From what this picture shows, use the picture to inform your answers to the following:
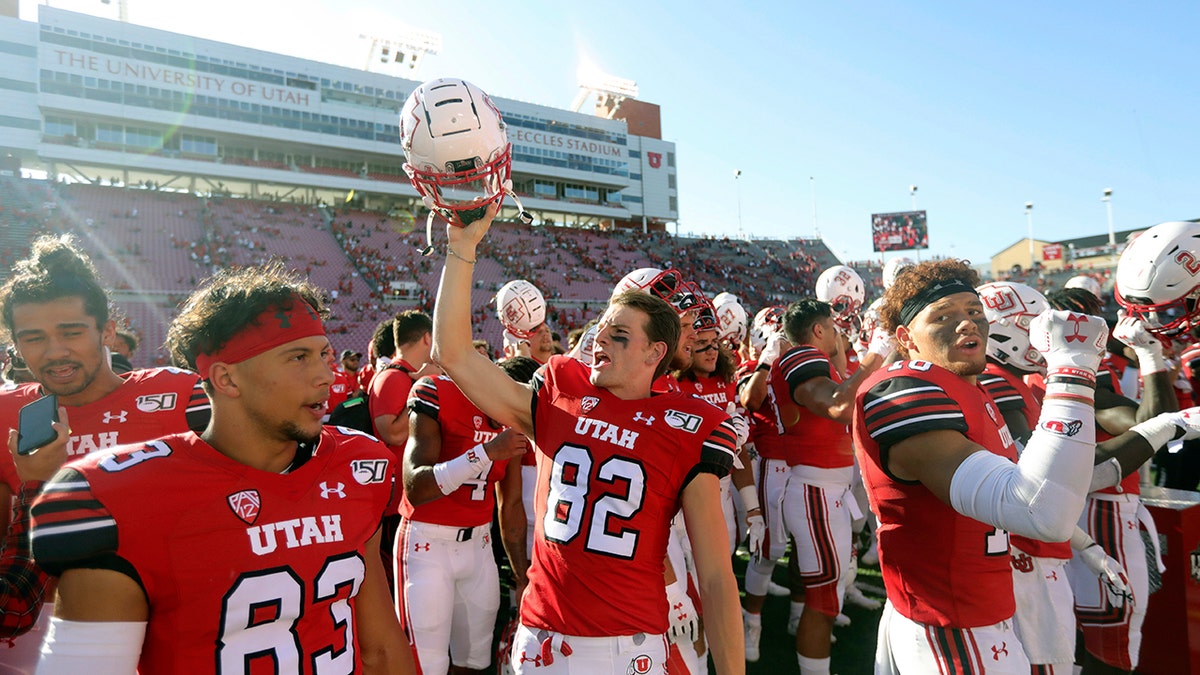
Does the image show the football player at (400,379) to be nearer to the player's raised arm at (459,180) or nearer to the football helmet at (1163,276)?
the player's raised arm at (459,180)

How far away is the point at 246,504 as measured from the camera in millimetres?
1762

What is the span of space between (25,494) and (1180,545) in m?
6.15

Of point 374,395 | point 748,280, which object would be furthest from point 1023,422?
point 748,280

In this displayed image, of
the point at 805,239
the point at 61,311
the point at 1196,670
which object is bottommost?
the point at 1196,670

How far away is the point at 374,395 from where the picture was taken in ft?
15.7

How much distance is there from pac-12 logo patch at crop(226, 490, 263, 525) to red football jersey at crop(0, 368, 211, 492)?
1284mm

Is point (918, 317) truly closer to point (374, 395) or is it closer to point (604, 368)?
point (604, 368)

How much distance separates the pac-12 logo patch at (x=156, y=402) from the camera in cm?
284

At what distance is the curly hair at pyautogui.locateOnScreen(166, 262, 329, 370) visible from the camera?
1883 millimetres

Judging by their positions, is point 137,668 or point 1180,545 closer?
point 137,668

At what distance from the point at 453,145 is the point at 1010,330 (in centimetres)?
330

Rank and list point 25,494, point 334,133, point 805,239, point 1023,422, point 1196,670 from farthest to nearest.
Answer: point 805,239 < point 334,133 < point 1196,670 < point 1023,422 < point 25,494

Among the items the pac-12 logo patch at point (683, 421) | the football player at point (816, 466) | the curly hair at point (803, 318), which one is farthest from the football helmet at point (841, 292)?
the pac-12 logo patch at point (683, 421)

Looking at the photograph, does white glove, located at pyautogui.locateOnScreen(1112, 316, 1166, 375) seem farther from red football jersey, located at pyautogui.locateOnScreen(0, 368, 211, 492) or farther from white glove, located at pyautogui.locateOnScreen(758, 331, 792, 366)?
red football jersey, located at pyautogui.locateOnScreen(0, 368, 211, 492)
